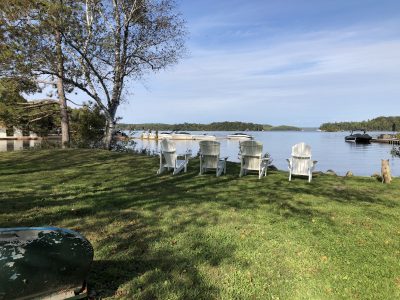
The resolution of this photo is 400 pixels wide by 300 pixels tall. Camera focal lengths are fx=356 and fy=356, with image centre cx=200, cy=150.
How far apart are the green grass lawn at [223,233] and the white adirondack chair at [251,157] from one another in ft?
5.06

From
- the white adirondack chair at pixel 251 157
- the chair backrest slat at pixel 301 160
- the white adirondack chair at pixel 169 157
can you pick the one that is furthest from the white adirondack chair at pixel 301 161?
the white adirondack chair at pixel 169 157

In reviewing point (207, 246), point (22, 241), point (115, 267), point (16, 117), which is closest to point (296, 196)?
point (207, 246)

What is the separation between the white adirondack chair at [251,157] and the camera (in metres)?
10.3

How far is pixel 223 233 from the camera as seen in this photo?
15.5 feet

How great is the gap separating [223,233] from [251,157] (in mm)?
5874

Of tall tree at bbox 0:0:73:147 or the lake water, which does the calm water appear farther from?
tall tree at bbox 0:0:73:147

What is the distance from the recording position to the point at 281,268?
378cm

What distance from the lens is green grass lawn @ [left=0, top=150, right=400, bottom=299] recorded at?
3459 mm

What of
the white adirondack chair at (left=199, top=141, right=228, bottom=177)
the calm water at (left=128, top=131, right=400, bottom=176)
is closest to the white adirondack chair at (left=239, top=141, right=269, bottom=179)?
the white adirondack chair at (left=199, top=141, right=228, bottom=177)

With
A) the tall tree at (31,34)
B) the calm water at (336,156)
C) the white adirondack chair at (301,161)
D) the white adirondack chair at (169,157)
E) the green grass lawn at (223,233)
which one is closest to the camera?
the green grass lawn at (223,233)

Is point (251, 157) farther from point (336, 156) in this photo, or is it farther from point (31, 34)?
point (336, 156)

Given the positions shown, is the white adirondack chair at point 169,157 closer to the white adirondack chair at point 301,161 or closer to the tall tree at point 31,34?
the white adirondack chair at point 301,161

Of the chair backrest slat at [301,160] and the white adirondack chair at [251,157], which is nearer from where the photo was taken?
the chair backrest slat at [301,160]

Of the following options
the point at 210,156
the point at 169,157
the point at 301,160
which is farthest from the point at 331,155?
the point at 169,157
